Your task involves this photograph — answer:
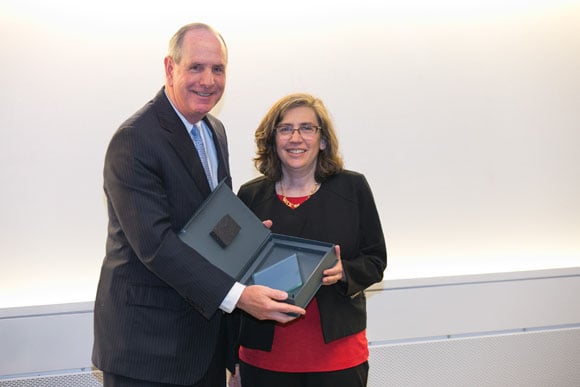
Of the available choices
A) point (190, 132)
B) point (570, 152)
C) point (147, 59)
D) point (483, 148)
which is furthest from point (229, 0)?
point (570, 152)

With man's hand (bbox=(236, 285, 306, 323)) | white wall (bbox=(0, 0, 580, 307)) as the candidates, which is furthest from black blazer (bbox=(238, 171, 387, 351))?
white wall (bbox=(0, 0, 580, 307))

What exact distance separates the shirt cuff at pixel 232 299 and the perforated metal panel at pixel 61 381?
1.59 m

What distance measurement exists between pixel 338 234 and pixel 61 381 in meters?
1.75

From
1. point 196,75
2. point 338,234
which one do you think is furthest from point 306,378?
point 196,75

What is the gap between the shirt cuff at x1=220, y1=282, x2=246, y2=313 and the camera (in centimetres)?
181

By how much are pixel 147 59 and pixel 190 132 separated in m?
1.30

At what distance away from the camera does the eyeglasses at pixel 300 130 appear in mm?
2252

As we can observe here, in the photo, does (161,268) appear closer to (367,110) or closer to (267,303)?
(267,303)

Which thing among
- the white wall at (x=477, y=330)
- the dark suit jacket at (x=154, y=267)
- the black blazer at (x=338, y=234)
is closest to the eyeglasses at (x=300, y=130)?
the black blazer at (x=338, y=234)

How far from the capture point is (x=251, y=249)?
1960mm

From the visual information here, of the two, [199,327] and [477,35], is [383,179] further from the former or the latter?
[199,327]

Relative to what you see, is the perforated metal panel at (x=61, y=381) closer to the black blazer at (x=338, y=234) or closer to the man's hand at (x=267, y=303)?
the black blazer at (x=338, y=234)

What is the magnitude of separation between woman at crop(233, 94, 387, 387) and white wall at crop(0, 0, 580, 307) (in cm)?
105

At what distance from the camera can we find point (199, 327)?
1.90m
